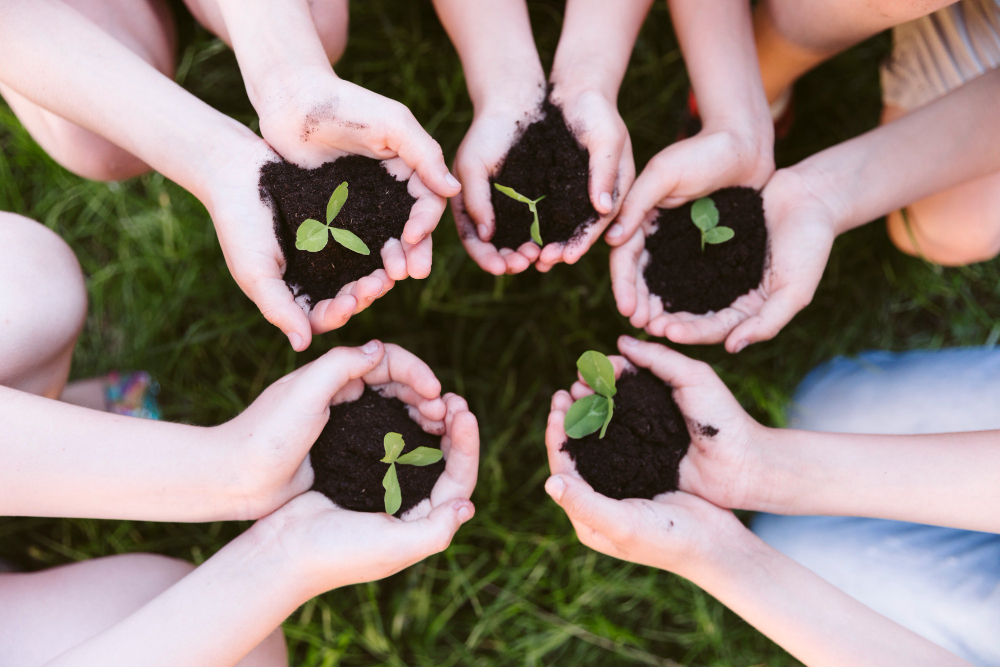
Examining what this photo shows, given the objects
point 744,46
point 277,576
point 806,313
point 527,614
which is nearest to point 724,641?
point 527,614

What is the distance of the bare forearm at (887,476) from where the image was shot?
1615mm

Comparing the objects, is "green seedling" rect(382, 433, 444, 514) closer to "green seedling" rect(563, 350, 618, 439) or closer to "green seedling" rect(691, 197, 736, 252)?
"green seedling" rect(563, 350, 618, 439)

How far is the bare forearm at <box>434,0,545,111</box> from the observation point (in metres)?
1.86

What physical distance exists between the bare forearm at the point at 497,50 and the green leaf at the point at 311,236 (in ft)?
2.07

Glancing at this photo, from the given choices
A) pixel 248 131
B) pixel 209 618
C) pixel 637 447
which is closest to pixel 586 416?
pixel 637 447

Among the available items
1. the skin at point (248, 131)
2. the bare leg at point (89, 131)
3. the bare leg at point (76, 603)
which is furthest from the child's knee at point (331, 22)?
the bare leg at point (76, 603)

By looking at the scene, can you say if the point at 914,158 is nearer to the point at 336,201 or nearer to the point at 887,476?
the point at 887,476

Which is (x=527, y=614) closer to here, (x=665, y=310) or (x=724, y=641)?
(x=724, y=641)

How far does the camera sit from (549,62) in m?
2.43

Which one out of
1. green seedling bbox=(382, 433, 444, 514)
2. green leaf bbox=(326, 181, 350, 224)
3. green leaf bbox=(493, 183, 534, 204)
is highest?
green leaf bbox=(326, 181, 350, 224)

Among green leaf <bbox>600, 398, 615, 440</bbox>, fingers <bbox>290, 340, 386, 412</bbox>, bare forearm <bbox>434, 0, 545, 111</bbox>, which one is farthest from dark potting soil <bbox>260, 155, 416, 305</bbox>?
green leaf <bbox>600, 398, 615, 440</bbox>

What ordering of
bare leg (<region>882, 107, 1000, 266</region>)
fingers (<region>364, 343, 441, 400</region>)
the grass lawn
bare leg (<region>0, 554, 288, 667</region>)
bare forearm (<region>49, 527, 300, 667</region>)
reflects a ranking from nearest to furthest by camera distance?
bare forearm (<region>49, 527, 300, 667</region>), bare leg (<region>0, 554, 288, 667</region>), fingers (<region>364, 343, 441, 400</region>), bare leg (<region>882, 107, 1000, 266</region>), the grass lawn

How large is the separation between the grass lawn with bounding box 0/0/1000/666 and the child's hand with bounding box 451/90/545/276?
54cm

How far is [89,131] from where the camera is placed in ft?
6.13
